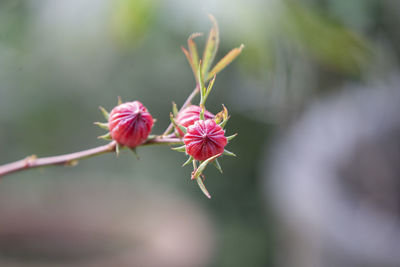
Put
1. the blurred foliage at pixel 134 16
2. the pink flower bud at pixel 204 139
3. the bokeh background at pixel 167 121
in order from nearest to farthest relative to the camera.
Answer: the pink flower bud at pixel 204 139
the blurred foliage at pixel 134 16
the bokeh background at pixel 167 121

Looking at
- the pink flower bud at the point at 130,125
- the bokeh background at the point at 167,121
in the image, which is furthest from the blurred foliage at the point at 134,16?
the pink flower bud at the point at 130,125

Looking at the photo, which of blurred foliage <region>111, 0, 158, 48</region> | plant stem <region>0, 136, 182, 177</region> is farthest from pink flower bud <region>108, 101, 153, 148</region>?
blurred foliage <region>111, 0, 158, 48</region>

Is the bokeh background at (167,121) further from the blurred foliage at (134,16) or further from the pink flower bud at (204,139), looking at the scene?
the pink flower bud at (204,139)

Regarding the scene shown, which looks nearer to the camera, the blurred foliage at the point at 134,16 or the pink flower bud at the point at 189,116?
A: the pink flower bud at the point at 189,116

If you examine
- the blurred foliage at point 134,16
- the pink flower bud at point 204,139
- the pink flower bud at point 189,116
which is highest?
the blurred foliage at point 134,16

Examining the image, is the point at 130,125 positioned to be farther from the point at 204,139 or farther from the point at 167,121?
the point at 167,121

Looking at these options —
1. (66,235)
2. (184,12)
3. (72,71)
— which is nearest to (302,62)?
(184,12)

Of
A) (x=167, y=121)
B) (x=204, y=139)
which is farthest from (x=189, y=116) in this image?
(x=167, y=121)
